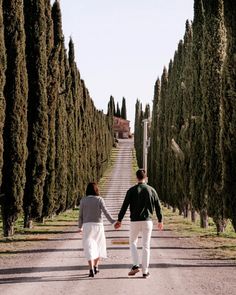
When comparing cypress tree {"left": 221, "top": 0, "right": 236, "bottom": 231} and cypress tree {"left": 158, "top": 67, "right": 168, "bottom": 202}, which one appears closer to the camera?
cypress tree {"left": 221, "top": 0, "right": 236, "bottom": 231}

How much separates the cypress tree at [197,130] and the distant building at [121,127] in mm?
126610

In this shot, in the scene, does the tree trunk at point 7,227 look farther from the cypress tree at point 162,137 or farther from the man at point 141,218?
the cypress tree at point 162,137

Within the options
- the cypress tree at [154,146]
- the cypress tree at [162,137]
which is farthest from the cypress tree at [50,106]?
the cypress tree at [154,146]

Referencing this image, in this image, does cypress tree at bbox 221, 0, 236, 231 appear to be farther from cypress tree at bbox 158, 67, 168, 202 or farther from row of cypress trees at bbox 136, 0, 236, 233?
cypress tree at bbox 158, 67, 168, 202

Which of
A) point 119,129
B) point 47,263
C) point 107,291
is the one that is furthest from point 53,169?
point 119,129

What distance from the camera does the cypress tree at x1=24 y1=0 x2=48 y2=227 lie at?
75.8ft

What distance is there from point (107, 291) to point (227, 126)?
8123mm

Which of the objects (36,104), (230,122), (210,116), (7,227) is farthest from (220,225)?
(36,104)

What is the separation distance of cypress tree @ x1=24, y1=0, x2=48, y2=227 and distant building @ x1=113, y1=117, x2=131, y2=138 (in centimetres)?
12969

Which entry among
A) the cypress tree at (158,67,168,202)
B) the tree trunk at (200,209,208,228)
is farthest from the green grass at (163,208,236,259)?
the cypress tree at (158,67,168,202)

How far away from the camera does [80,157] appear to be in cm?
4544

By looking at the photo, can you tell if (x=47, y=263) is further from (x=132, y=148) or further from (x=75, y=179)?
(x=132, y=148)

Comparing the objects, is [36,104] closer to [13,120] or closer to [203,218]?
[13,120]

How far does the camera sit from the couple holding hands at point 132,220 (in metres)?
10.8
